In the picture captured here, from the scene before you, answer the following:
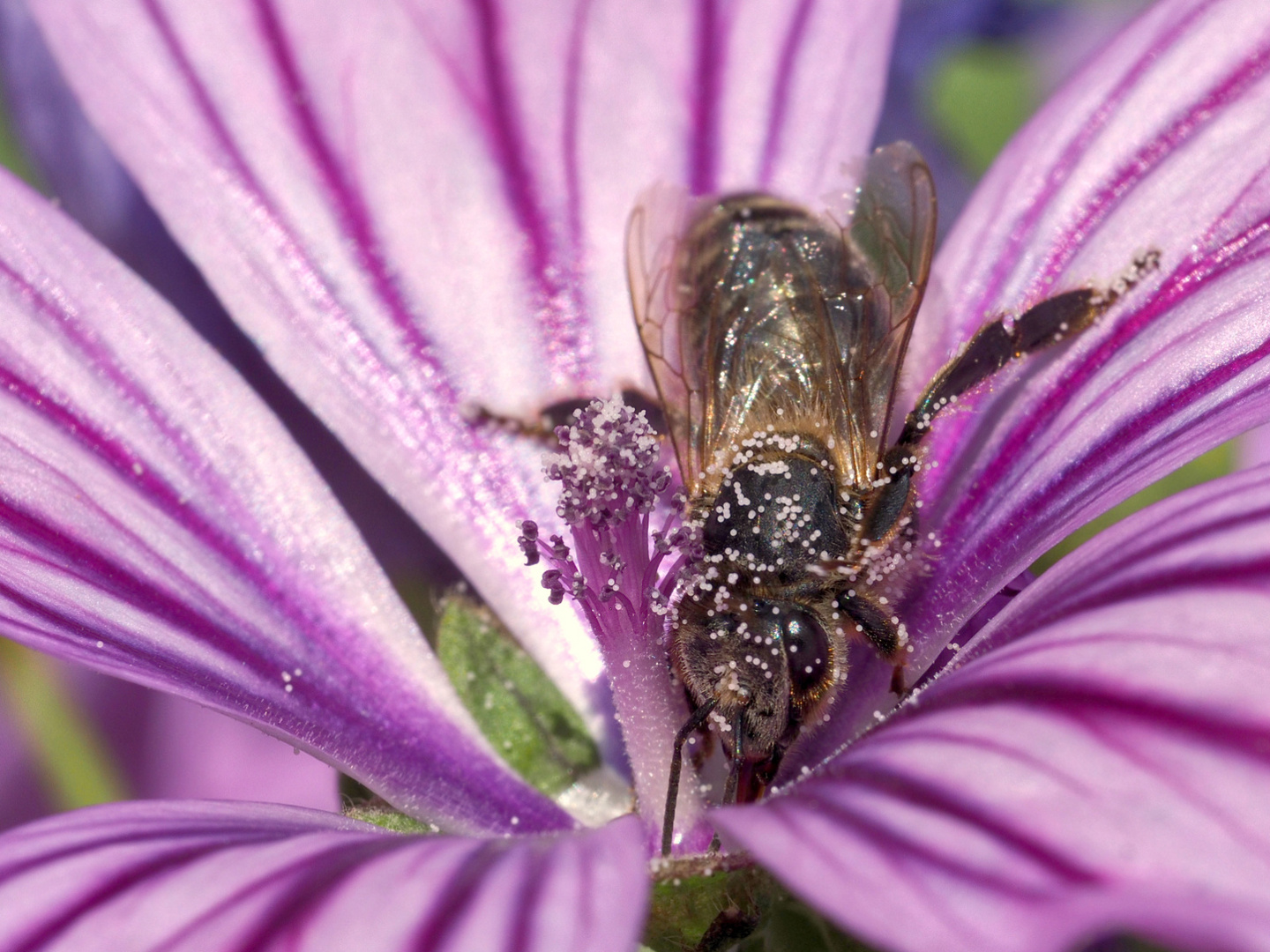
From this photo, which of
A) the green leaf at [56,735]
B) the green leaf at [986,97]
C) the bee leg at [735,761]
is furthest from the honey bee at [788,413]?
the green leaf at [986,97]

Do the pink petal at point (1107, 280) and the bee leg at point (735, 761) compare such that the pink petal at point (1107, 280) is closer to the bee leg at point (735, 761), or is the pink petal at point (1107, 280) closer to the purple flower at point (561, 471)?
the purple flower at point (561, 471)

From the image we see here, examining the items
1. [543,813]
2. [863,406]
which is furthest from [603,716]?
[863,406]

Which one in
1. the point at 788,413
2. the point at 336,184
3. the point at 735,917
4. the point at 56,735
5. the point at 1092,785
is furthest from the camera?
the point at 56,735

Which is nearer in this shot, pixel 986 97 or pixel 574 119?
pixel 574 119

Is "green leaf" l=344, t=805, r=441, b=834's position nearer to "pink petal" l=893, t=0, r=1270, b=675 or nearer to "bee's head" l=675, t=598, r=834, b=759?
"bee's head" l=675, t=598, r=834, b=759

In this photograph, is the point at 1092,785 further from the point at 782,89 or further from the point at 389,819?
the point at 782,89

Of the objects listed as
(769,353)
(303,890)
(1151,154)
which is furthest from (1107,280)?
(303,890)
